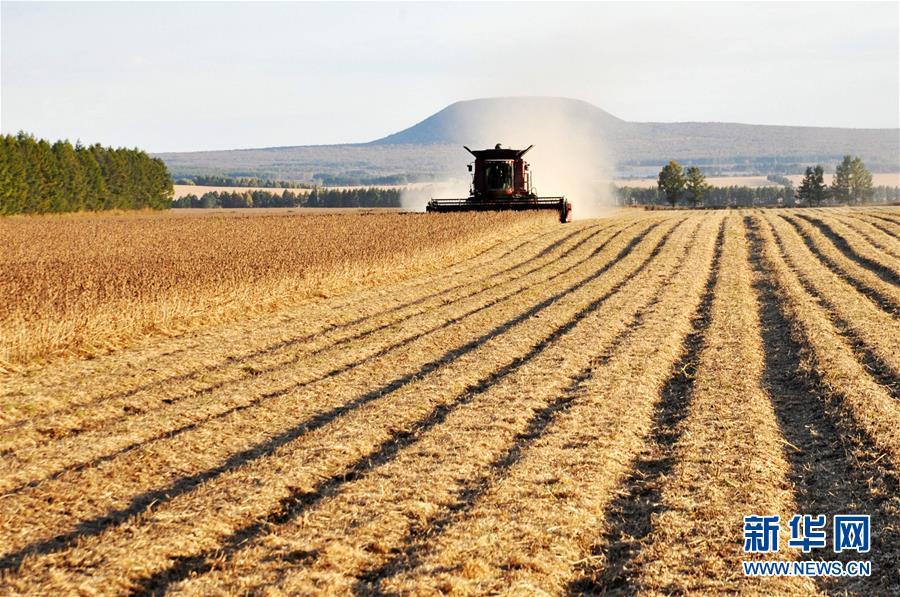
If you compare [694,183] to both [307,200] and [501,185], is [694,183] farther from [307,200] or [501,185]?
[501,185]

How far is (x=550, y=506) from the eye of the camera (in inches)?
269

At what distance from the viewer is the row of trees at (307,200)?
117 m

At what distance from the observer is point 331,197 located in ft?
390

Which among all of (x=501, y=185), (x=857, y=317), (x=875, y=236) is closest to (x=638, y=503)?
(x=857, y=317)

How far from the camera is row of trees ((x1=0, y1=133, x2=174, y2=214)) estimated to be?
2677 inches

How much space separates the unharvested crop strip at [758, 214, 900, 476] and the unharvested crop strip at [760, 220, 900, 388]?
18 cm

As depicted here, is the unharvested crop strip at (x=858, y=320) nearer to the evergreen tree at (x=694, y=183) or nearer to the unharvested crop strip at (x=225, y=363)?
the unharvested crop strip at (x=225, y=363)

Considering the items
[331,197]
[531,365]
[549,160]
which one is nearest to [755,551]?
[531,365]

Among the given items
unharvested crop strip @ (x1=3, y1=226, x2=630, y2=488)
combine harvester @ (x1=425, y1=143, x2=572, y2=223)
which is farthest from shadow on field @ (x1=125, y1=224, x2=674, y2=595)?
combine harvester @ (x1=425, y1=143, x2=572, y2=223)

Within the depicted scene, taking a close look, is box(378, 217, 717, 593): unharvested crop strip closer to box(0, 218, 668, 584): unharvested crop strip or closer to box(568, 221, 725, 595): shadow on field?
box(568, 221, 725, 595): shadow on field

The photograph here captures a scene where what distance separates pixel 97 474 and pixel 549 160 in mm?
71928

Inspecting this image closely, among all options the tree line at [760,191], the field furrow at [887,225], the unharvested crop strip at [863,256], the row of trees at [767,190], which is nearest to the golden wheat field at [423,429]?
the unharvested crop strip at [863,256]

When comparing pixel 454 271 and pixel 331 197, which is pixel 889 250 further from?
pixel 331 197

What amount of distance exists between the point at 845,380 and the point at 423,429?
5.25m
